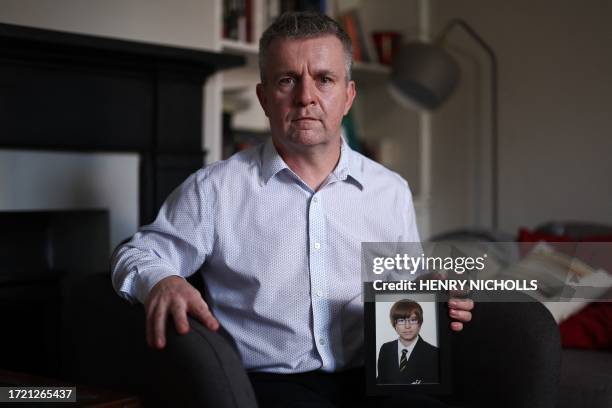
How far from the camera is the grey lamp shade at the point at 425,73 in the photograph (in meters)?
2.64

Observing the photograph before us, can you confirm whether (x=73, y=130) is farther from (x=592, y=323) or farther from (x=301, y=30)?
(x=592, y=323)

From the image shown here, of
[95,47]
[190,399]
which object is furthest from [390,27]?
[190,399]

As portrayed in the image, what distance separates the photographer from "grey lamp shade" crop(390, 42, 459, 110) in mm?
2637

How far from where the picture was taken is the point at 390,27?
3219mm

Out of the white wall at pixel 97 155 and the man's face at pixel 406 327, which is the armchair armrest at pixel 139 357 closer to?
the man's face at pixel 406 327

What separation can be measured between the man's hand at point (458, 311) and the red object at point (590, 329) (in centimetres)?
69

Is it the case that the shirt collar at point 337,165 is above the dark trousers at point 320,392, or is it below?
above

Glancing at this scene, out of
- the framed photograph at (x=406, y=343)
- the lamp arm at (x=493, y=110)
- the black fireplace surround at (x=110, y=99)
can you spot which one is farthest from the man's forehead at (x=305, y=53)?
the lamp arm at (x=493, y=110)

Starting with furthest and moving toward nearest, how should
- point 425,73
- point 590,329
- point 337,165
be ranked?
point 425,73
point 590,329
point 337,165

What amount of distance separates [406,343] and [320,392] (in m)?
0.22

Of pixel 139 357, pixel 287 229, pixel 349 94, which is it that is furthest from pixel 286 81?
pixel 139 357

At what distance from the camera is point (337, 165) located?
160 centimetres

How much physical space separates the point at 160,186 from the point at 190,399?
121 centimetres

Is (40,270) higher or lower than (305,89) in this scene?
lower
